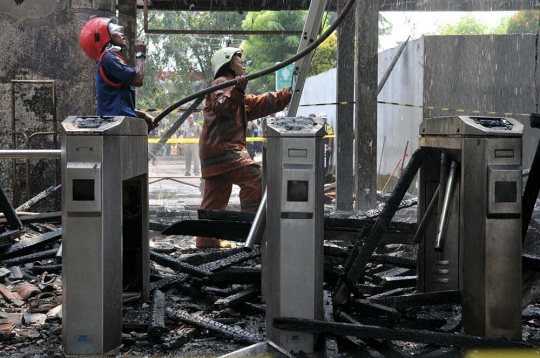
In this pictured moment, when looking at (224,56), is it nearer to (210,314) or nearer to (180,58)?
(210,314)

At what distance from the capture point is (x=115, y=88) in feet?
23.8

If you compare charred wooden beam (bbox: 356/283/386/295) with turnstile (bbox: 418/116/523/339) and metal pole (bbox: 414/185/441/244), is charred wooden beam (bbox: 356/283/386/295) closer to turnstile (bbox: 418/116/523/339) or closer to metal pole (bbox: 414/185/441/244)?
metal pole (bbox: 414/185/441/244)

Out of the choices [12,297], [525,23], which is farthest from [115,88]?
[525,23]

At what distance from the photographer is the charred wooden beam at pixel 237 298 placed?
5172mm

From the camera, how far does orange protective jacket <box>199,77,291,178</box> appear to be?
8539 millimetres

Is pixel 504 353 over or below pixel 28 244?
below

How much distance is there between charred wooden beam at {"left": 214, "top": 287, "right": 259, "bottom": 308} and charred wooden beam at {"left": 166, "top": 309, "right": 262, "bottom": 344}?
0.93ft

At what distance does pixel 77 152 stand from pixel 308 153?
107cm

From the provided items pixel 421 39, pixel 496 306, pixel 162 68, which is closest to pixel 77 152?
pixel 496 306

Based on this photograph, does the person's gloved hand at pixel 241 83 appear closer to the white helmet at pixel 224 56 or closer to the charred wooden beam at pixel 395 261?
the white helmet at pixel 224 56

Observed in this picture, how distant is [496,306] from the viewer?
166 inches

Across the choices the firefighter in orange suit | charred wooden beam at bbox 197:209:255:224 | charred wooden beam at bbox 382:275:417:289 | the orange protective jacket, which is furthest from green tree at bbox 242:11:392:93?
charred wooden beam at bbox 382:275:417:289

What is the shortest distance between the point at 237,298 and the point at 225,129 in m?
3.72

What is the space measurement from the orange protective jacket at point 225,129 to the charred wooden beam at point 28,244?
2221 millimetres
